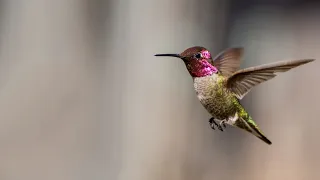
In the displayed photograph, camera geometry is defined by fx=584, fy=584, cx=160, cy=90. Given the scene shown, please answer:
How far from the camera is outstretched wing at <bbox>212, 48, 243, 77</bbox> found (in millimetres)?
733

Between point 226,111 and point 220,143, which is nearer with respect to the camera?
point 226,111

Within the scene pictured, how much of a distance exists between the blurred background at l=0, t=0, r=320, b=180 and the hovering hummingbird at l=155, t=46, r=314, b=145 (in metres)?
1.96

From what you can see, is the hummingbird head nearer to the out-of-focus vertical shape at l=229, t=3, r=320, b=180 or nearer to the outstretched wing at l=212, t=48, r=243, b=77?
the outstretched wing at l=212, t=48, r=243, b=77

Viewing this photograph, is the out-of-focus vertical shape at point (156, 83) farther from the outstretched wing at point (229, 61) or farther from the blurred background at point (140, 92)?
the outstretched wing at point (229, 61)

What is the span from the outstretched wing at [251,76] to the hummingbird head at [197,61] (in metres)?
0.03

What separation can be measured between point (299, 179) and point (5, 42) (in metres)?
1.51

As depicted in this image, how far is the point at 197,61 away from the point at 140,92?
89.4 inches

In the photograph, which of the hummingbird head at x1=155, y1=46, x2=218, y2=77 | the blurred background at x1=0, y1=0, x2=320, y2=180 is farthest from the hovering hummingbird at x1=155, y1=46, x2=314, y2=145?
the blurred background at x1=0, y1=0, x2=320, y2=180

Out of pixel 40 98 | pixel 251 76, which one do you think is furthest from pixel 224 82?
pixel 40 98

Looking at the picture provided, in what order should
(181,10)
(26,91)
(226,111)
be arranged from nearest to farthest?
(226,111) → (26,91) → (181,10)

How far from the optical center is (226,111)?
63 cm

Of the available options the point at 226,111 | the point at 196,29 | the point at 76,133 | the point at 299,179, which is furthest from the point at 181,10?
the point at 226,111

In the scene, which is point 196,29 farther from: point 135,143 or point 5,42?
point 5,42

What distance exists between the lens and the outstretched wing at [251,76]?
53cm
